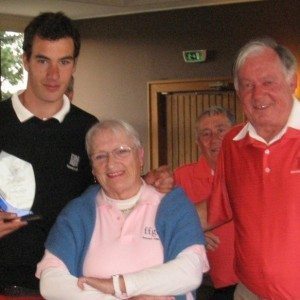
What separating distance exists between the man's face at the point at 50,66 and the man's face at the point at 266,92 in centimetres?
64

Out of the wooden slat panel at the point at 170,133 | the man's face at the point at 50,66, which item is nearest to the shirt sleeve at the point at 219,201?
the man's face at the point at 50,66

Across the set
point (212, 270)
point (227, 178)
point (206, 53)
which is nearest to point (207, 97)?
point (206, 53)

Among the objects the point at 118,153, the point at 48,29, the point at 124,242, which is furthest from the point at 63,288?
the point at 48,29

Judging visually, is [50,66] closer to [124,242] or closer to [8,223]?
[8,223]

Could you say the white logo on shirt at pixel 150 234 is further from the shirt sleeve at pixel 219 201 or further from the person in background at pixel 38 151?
the shirt sleeve at pixel 219 201

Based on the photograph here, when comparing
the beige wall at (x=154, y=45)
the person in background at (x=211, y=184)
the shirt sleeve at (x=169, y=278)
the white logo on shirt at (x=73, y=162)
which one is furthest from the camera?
the beige wall at (x=154, y=45)

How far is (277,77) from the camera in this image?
2.52m

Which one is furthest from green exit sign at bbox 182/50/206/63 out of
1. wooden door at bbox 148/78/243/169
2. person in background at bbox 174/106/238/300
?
person in background at bbox 174/106/238/300

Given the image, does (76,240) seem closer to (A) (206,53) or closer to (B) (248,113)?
(B) (248,113)

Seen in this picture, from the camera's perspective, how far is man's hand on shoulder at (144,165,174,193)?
2.60 meters

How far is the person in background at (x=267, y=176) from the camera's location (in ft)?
8.00

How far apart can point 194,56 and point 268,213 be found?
5.81 metres

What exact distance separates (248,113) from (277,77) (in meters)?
0.16

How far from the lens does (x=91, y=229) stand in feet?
8.27
